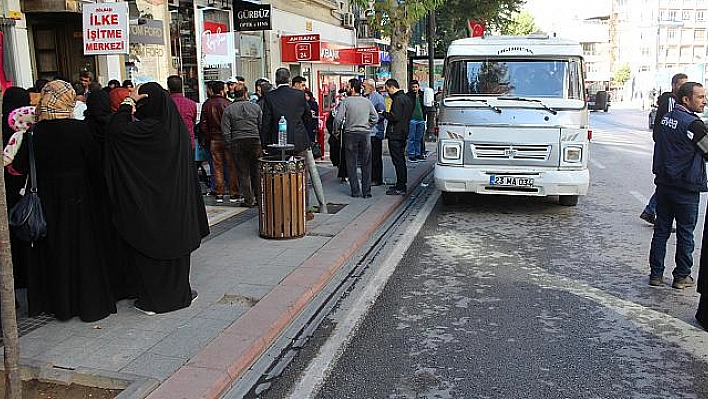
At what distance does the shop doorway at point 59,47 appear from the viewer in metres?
11.4

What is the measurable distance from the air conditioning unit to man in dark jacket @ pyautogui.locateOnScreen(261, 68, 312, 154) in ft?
65.8

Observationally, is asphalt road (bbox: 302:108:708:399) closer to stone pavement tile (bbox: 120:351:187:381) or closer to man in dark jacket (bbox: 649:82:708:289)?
man in dark jacket (bbox: 649:82:708:289)

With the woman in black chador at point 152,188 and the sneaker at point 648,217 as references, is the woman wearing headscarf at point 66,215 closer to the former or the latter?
the woman in black chador at point 152,188

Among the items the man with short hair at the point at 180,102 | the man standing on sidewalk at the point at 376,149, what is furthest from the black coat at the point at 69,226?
the man standing on sidewalk at the point at 376,149

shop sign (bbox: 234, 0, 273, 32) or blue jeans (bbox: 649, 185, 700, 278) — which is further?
shop sign (bbox: 234, 0, 273, 32)

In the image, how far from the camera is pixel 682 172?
593 cm

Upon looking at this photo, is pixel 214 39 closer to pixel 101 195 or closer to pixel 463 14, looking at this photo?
pixel 101 195

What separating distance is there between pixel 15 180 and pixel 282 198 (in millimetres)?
3129

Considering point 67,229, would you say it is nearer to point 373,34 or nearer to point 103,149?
point 103,149

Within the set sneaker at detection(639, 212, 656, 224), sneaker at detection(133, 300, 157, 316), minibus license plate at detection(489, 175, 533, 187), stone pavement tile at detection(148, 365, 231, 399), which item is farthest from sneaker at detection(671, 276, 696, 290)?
sneaker at detection(133, 300, 157, 316)

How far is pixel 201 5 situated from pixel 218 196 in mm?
7443

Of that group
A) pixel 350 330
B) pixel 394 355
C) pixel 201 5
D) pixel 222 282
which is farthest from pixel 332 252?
pixel 201 5

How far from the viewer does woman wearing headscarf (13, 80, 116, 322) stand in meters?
5.04

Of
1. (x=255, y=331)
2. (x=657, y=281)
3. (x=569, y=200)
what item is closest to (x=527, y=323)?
(x=657, y=281)
